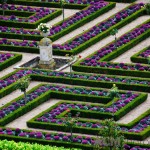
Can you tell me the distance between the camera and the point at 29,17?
3615 inches

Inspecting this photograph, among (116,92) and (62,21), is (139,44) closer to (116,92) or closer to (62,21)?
(62,21)

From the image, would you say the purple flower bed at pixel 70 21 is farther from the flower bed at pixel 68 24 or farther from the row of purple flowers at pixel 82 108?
the row of purple flowers at pixel 82 108

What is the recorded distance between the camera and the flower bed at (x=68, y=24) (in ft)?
290

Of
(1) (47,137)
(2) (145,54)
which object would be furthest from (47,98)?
(2) (145,54)

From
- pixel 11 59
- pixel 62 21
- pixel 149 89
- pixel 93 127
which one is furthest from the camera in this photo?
pixel 62 21

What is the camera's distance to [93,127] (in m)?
72.1

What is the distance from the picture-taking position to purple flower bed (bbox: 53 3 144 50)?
85438 mm

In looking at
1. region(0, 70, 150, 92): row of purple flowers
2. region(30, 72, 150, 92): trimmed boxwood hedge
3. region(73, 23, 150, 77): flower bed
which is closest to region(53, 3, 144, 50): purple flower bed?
region(73, 23, 150, 77): flower bed

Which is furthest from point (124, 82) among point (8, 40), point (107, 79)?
point (8, 40)

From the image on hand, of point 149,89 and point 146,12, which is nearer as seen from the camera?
point 149,89

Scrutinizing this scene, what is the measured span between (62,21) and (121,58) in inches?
331

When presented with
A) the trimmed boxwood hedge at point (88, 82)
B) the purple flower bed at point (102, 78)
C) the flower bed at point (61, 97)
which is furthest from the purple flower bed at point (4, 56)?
the flower bed at point (61, 97)

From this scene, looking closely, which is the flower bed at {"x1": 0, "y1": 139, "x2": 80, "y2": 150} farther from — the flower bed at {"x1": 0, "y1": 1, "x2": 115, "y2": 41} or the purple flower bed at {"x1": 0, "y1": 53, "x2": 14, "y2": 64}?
the flower bed at {"x1": 0, "y1": 1, "x2": 115, "y2": 41}

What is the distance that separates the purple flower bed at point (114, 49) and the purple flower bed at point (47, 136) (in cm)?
1149
